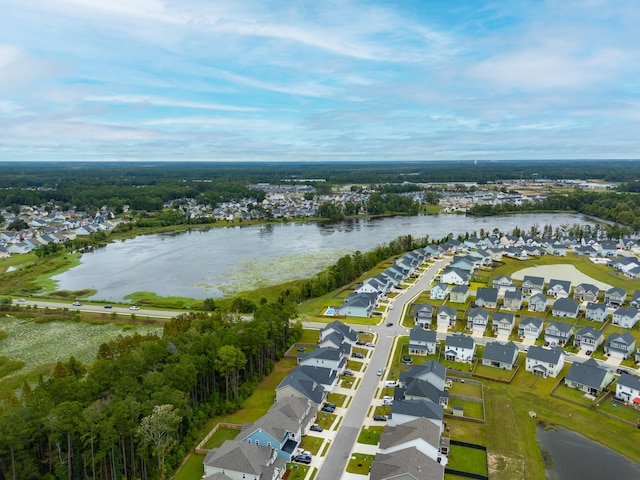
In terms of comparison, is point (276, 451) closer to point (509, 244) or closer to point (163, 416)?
point (163, 416)

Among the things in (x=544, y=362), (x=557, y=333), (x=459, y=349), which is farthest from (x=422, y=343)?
(x=557, y=333)

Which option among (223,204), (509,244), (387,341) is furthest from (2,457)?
(223,204)

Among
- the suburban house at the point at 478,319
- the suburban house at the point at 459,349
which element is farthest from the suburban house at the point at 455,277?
the suburban house at the point at 459,349

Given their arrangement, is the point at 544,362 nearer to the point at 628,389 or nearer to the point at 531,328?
the point at 628,389

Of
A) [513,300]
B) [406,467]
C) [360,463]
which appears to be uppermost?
[513,300]

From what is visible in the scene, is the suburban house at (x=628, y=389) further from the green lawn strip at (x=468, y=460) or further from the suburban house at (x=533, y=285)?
the suburban house at (x=533, y=285)
